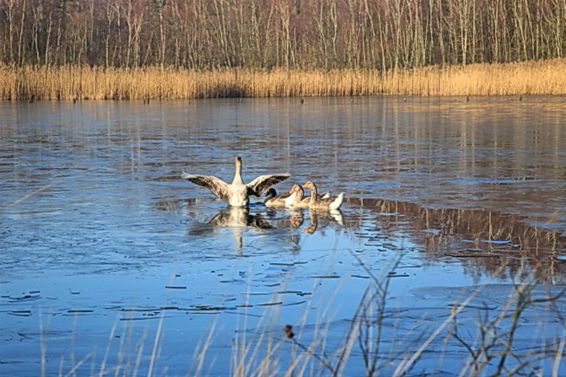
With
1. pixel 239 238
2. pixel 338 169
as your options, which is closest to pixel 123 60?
pixel 338 169

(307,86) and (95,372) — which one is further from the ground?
(307,86)

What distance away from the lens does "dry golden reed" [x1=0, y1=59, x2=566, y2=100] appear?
2855 centimetres

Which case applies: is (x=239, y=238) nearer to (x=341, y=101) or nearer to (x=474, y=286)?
(x=474, y=286)

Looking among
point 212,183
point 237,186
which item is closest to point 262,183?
point 237,186

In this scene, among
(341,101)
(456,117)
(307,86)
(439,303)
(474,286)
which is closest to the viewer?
(439,303)

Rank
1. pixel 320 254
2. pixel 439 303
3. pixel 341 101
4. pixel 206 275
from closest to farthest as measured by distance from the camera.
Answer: pixel 439 303 < pixel 206 275 < pixel 320 254 < pixel 341 101

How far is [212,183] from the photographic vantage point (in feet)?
31.1

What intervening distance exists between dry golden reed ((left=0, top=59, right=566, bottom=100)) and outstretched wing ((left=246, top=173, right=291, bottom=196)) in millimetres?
19611

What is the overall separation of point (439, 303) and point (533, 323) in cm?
59

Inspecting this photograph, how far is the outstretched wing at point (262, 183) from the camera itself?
30.6ft

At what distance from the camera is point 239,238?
25.5 ft

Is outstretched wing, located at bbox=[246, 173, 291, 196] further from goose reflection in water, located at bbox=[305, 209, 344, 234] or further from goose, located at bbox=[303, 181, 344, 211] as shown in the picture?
goose reflection in water, located at bbox=[305, 209, 344, 234]

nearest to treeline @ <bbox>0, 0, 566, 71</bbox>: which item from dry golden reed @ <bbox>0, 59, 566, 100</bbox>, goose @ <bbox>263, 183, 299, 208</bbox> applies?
dry golden reed @ <bbox>0, 59, 566, 100</bbox>

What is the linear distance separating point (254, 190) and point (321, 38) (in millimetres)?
29335
